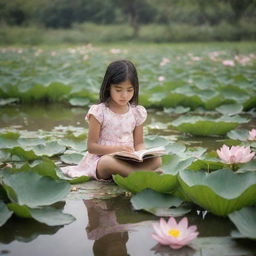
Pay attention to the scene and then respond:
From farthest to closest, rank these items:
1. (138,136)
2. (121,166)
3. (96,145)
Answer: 1. (138,136)
2. (96,145)
3. (121,166)

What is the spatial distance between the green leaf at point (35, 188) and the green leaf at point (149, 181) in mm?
234

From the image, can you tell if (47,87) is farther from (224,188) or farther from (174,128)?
(224,188)

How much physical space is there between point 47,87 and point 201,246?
3752 millimetres

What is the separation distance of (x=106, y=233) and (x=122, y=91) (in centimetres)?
78

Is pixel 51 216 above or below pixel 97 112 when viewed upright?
below

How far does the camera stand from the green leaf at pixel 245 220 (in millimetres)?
1324

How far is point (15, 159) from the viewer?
2367 millimetres

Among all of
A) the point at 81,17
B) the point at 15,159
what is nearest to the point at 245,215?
the point at 15,159

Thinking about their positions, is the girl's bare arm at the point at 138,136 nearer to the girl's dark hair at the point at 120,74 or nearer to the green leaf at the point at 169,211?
the girl's dark hair at the point at 120,74

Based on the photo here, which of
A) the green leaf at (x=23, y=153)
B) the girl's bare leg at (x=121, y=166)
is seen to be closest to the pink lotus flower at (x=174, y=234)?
the girl's bare leg at (x=121, y=166)

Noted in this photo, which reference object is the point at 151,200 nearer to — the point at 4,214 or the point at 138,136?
the point at 4,214

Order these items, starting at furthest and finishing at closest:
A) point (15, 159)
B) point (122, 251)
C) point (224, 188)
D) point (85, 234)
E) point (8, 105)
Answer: point (8, 105)
point (15, 159)
point (224, 188)
point (85, 234)
point (122, 251)

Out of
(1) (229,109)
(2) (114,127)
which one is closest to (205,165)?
(2) (114,127)

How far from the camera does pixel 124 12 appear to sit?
34.2 metres
